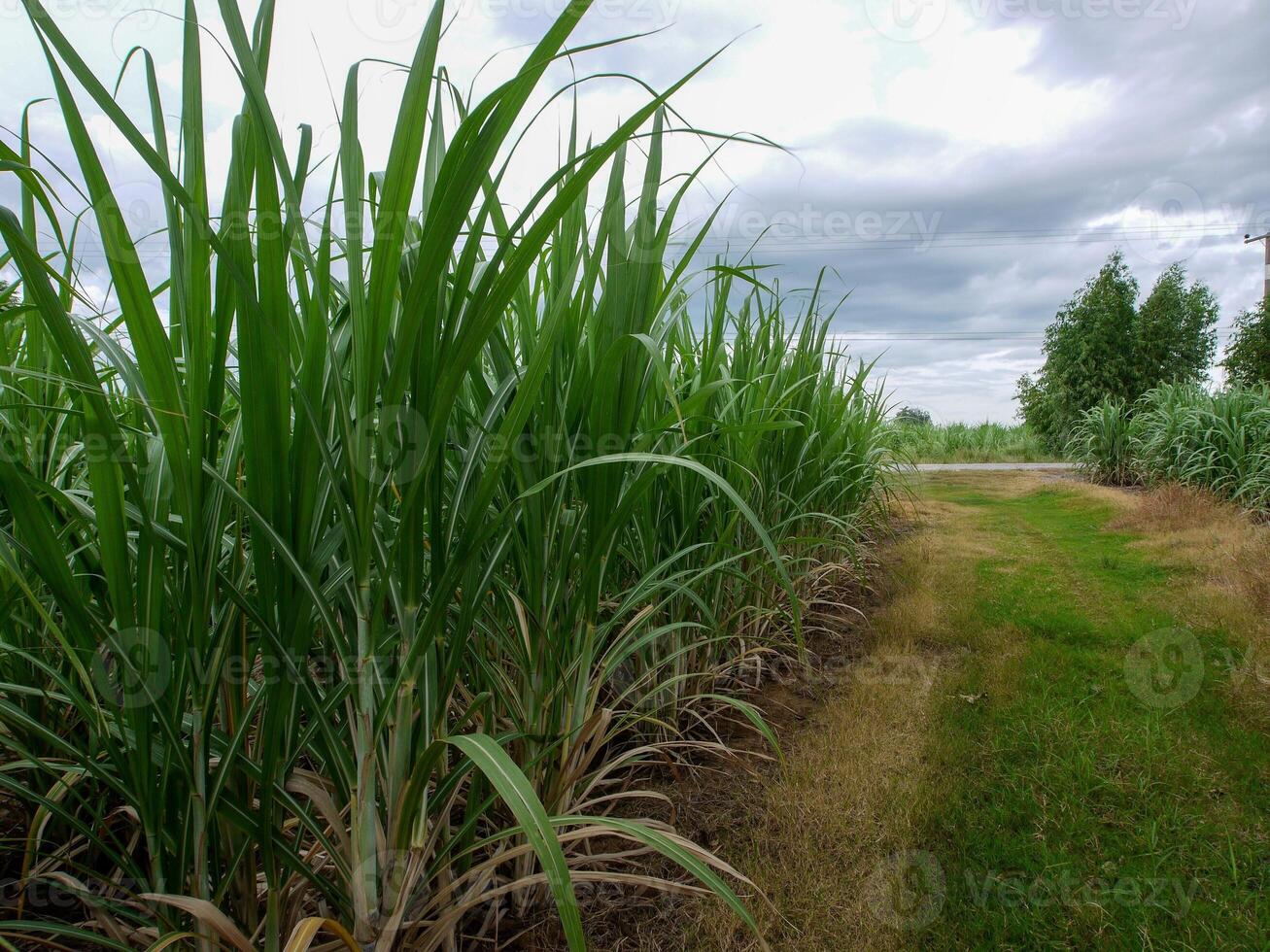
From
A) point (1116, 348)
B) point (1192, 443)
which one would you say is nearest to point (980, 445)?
point (1116, 348)

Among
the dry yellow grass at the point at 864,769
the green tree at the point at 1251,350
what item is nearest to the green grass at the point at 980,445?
the green tree at the point at 1251,350

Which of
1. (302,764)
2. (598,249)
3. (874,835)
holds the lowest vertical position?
(874,835)

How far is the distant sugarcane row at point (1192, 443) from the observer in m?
4.91

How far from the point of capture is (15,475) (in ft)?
1.52

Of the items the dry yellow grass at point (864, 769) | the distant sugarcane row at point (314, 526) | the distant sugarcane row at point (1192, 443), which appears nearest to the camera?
the distant sugarcane row at point (314, 526)

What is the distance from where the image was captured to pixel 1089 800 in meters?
1.32

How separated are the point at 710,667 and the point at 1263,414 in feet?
19.5

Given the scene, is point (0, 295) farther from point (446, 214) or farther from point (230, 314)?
point (446, 214)

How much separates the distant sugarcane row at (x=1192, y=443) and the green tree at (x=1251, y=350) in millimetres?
5926

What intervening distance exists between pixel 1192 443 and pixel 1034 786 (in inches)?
233

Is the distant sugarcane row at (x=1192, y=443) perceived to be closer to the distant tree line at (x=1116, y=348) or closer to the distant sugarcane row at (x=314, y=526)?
the distant sugarcane row at (x=314, y=526)

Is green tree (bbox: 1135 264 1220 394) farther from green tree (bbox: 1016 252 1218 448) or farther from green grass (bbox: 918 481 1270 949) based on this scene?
green grass (bbox: 918 481 1270 949)

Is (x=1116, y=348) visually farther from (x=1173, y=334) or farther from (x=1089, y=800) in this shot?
(x=1089, y=800)

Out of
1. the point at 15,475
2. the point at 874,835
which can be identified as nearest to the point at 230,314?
the point at 15,475
